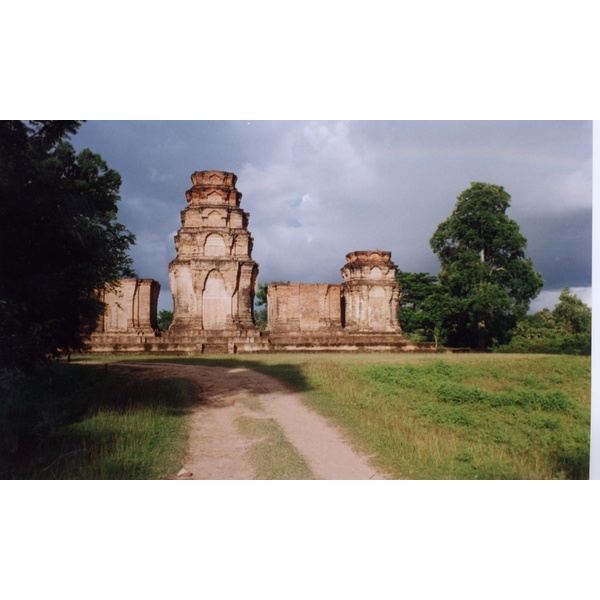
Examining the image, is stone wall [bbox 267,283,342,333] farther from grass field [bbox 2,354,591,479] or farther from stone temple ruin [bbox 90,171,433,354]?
grass field [bbox 2,354,591,479]

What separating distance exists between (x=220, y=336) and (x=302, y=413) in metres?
11.3

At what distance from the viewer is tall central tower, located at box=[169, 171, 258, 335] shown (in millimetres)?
19781

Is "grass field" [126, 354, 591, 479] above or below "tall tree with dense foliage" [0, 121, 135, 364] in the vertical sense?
below

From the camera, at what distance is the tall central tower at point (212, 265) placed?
64.9ft

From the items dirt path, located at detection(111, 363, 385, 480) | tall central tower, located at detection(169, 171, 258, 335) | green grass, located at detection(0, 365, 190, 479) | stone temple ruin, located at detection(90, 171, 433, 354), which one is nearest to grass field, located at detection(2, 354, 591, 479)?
green grass, located at detection(0, 365, 190, 479)

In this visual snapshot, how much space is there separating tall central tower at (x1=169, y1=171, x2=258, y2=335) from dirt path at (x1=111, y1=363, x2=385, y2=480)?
10.1 m

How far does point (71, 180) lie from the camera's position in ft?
21.7

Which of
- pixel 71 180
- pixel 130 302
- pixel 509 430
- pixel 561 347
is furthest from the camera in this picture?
pixel 130 302

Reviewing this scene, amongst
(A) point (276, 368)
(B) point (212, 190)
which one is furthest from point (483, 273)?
(B) point (212, 190)

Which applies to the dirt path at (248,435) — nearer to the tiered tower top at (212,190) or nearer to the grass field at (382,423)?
the grass field at (382,423)

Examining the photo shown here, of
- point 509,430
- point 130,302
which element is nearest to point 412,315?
point 130,302

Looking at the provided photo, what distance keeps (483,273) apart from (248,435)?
14.0 m

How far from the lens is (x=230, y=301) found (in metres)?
19.9

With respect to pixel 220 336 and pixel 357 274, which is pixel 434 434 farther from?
pixel 357 274
